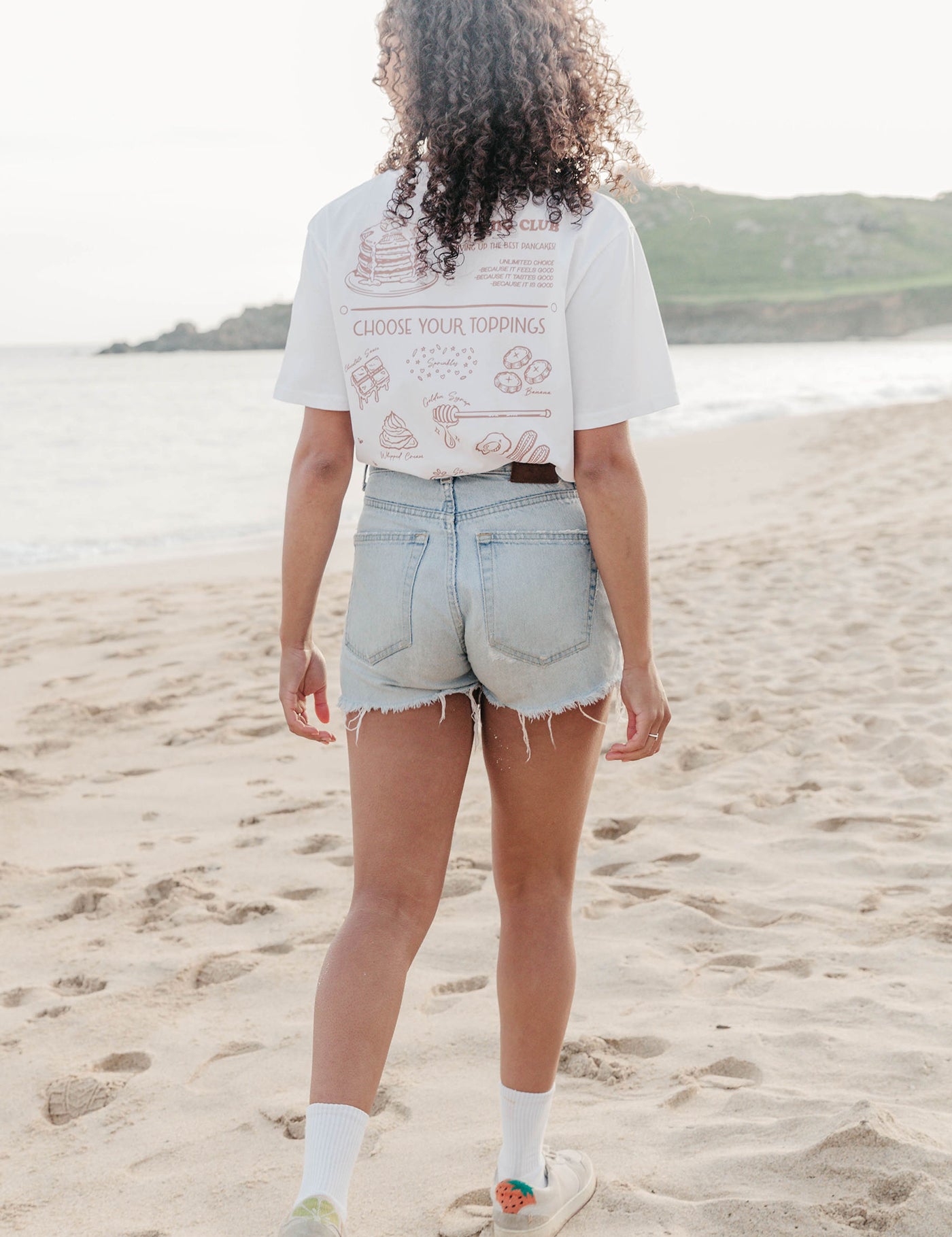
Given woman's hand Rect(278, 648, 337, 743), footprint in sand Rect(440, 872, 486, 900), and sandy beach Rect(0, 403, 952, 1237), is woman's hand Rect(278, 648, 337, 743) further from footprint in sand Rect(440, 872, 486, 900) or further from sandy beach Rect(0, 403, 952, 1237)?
footprint in sand Rect(440, 872, 486, 900)

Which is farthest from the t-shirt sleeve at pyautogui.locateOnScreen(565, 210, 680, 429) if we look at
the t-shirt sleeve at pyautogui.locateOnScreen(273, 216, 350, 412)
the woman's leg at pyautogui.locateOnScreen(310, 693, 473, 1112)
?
the woman's leg at pyautogui.locateOnScreen(310, 693, 473, 1112)

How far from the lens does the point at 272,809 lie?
369cm

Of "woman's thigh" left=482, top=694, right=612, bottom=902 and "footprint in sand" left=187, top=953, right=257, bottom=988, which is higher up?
"woman's thigh" left=482, top=694, right=612, bottom=902

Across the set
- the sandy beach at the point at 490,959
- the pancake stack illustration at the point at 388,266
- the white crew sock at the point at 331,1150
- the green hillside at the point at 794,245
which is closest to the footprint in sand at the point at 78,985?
the sandy beach at the point at 490,959

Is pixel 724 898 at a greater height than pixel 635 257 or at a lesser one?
lesser

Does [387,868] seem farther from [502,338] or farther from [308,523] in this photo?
[502,338]

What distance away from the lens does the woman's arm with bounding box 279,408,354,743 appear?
5.28 ft

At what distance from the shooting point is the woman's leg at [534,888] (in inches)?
63.1

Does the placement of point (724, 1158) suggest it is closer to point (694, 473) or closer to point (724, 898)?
point (724, 898)

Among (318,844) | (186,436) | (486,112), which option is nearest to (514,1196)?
(486,112)

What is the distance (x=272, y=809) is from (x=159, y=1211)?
6.19ft

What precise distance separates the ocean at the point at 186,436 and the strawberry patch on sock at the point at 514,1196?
8459mm

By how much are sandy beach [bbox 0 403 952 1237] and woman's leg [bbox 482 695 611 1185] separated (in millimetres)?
266

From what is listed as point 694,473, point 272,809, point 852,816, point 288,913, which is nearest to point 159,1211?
point 288,913
